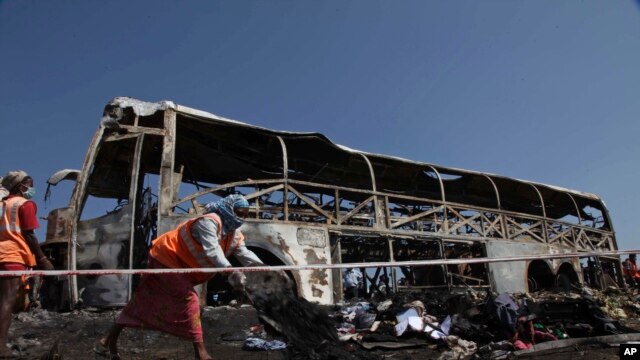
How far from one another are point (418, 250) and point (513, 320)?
27.2 feet

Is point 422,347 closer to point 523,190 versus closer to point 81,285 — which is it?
point 81,285

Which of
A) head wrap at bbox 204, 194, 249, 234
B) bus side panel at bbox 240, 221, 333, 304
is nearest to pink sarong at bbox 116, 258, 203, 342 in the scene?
head wrap at bbox 204, 194, 249, 234

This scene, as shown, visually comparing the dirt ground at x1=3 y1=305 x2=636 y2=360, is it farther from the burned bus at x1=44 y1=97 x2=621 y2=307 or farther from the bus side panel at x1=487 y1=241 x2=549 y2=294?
the bus side panel at x1=487 y1=241 x2=549 y2=294

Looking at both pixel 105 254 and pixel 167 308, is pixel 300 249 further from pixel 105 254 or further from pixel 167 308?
pixel 167 308

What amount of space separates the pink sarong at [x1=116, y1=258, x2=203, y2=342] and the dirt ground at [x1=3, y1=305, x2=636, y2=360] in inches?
25.5

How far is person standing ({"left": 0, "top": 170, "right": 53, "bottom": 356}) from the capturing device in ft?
11.4

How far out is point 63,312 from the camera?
21.9 feet

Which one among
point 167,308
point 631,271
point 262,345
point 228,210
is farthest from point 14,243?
point 631,271

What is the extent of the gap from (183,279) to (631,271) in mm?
17745

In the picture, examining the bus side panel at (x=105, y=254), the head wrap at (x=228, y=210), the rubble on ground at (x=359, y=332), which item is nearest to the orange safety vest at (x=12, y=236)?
the rubble on ground at (x=359, y=332)

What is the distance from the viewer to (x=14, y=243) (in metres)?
3.60

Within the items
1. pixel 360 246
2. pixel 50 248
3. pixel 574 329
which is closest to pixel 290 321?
pixel 574 329

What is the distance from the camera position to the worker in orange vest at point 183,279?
340cm

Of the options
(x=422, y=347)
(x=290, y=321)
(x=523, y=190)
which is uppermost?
(x=523, y=190)
